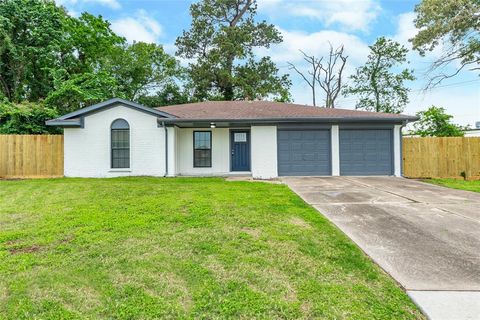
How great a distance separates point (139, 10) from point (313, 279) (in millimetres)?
18271

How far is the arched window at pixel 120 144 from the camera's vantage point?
1134 centimetres

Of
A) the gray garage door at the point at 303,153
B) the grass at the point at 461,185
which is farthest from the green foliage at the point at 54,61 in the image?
the grass at the point at 461,185

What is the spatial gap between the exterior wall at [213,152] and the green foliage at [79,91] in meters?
8.03

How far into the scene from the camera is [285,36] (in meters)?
26.3

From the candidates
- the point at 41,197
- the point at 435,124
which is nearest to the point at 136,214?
the point at 41,197

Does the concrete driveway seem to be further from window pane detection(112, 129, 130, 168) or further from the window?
window pane detection(112, 129, 130, 168)

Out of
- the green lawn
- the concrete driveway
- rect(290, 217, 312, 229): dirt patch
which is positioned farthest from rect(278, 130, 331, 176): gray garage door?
rect(290, 217, 312, 229): dirt patch

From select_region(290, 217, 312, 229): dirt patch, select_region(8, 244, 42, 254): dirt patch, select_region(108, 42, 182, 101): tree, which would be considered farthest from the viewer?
select_region(108, 42, 182, 101): tree

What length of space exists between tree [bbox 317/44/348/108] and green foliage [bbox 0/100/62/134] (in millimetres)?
24311

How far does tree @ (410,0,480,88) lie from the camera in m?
15.7

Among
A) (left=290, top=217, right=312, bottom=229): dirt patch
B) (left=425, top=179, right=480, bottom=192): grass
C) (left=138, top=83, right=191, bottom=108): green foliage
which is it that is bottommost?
(left=290, top=217, right=312, bottom=229): dirt patch

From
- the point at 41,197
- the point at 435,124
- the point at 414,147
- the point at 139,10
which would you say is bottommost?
the point at 41,197

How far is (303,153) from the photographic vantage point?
39.2 ft

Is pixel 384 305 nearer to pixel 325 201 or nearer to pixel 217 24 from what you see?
pixel 325 201
